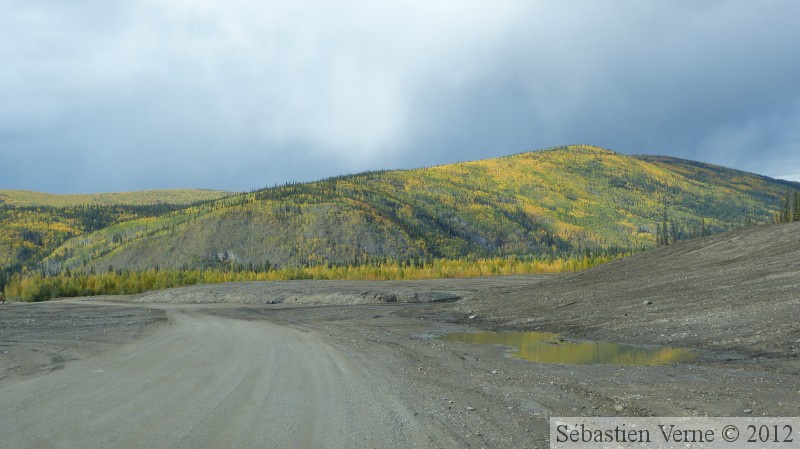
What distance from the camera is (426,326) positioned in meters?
30.4

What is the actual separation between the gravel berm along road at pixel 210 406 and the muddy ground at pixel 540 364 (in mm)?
99

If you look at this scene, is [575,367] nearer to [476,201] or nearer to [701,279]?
[701,279]

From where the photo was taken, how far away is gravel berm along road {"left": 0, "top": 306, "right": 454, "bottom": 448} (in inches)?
332

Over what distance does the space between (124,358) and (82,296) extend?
79.5 meters

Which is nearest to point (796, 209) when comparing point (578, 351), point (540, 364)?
point (578, 351)

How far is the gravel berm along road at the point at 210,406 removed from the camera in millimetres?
8430

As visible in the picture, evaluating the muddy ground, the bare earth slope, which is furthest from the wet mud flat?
the bare earth slope

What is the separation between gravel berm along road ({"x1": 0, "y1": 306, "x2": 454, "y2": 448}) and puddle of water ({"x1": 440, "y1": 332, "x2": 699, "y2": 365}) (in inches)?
269

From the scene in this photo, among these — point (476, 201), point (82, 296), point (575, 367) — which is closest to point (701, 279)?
point (575, 367)

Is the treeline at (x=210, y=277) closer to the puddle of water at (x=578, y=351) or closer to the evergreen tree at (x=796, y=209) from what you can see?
the evergreen tree at (x=796, y=209)

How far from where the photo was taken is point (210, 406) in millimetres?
10453

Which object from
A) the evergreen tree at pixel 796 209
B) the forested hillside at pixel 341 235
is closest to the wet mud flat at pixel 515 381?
the evergreen tree at pixel 796 209

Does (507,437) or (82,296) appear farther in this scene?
(82,296)

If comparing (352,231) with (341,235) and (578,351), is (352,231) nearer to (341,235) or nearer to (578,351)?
(341,235)
